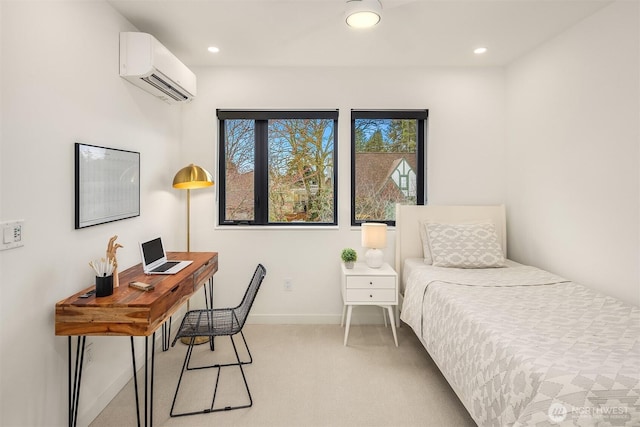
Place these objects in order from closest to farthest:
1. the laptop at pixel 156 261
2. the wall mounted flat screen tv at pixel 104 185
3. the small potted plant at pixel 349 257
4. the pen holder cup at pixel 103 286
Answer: the pen holder cup at pixel 103 286, the wall mounted flat screen tv at pixel 104 185, the laptop at pixel 156 261, the small potted plant at pixel 349 257

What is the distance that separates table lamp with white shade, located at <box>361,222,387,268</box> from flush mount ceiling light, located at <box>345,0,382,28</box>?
1648 millimetres

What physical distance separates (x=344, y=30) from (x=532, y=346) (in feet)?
7.77

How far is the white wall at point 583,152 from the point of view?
2246 mm

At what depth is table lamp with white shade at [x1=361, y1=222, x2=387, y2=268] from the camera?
3.23 metres

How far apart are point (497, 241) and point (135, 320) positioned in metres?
2.85

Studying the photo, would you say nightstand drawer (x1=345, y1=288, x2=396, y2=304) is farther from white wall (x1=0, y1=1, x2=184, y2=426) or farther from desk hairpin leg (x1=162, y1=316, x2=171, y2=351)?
white wall (x1=0, y1=1, x2=184, y2=426)

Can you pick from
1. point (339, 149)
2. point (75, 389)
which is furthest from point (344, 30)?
point (75, 389)

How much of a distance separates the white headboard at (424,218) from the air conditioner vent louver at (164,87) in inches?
85.2

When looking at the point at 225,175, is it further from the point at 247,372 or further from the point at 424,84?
the point at 424,84

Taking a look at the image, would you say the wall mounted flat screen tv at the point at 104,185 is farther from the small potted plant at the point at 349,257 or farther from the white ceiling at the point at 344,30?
the small potted plant at the point at 349,257

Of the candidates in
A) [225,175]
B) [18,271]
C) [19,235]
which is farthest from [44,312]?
[225,175]

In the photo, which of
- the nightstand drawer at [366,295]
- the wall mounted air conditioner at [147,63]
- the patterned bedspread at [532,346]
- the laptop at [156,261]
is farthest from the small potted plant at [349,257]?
the wall mounted air conditioner at [147,63]

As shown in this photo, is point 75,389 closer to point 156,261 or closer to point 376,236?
point 156,261

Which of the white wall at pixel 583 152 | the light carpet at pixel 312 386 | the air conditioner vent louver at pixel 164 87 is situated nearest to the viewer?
the light carpet at pixel 312 386
